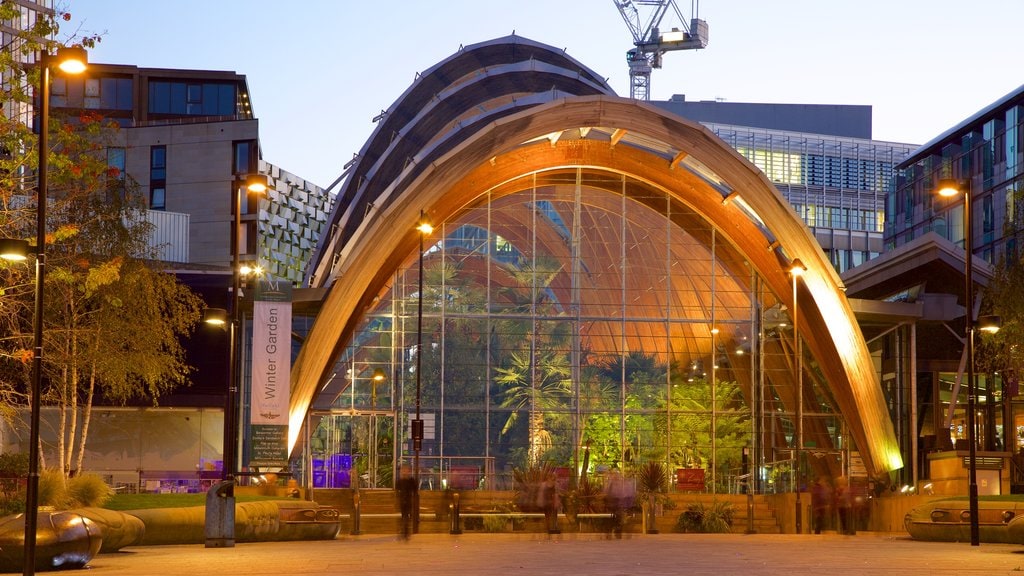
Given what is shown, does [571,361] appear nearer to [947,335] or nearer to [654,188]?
[654,188]

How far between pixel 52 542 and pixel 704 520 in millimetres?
24629

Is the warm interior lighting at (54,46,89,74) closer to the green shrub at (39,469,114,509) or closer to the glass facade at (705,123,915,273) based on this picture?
the green shrub at (39,469,114,509)

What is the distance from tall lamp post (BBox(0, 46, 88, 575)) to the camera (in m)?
16.1

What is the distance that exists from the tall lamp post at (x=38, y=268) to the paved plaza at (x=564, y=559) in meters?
1.65

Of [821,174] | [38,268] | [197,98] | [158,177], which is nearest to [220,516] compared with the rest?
[38,268]

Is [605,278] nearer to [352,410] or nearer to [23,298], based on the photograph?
[352,410]

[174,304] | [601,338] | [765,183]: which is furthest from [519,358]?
[174,304]

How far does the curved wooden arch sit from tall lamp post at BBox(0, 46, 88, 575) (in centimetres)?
2410

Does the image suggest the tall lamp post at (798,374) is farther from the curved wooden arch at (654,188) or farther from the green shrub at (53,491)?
the green shrub at (53,491)

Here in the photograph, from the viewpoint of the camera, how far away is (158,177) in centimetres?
7594

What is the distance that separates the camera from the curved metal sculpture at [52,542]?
1805cm

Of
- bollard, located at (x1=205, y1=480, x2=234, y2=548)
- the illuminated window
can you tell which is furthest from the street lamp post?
the illuminated window

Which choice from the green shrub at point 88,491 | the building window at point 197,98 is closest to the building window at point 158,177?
the building window at point 197,98

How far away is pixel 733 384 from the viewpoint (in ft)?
150
